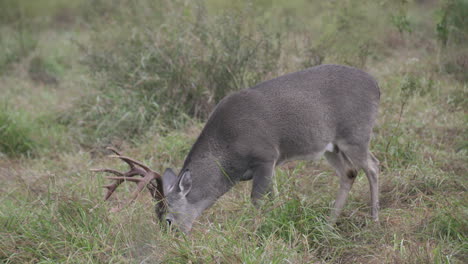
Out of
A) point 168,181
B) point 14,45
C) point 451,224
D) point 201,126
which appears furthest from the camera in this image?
point 14,45

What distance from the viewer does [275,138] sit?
195 inches

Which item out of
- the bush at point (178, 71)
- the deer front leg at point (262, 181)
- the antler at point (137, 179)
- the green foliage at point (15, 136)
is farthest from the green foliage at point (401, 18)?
the green foliage at point (15, 136)

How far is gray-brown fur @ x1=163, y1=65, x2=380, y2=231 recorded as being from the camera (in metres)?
4.85

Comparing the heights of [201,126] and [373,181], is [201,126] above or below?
below

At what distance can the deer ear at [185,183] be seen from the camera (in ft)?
15.5

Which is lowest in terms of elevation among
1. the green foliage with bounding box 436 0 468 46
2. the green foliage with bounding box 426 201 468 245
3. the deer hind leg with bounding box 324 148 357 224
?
the deer hind leg with bounding box 324 148 357 224

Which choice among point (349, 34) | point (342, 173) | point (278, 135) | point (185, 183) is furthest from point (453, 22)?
point (185, 183)

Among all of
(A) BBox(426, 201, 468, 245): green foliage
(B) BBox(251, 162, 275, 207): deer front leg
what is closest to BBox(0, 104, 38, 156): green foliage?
(B) BBox(251, 162, 275, 207): deer front leg

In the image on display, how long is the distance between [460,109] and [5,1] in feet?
29.8

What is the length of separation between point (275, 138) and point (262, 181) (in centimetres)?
41

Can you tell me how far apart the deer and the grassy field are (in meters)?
0.21

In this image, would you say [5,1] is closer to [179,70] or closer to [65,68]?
[65,68]

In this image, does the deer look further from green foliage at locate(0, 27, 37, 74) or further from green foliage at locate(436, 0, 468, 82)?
green foliage at locate(0, 27, 37, 74)

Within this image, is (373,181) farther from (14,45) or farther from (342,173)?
(14,45)
